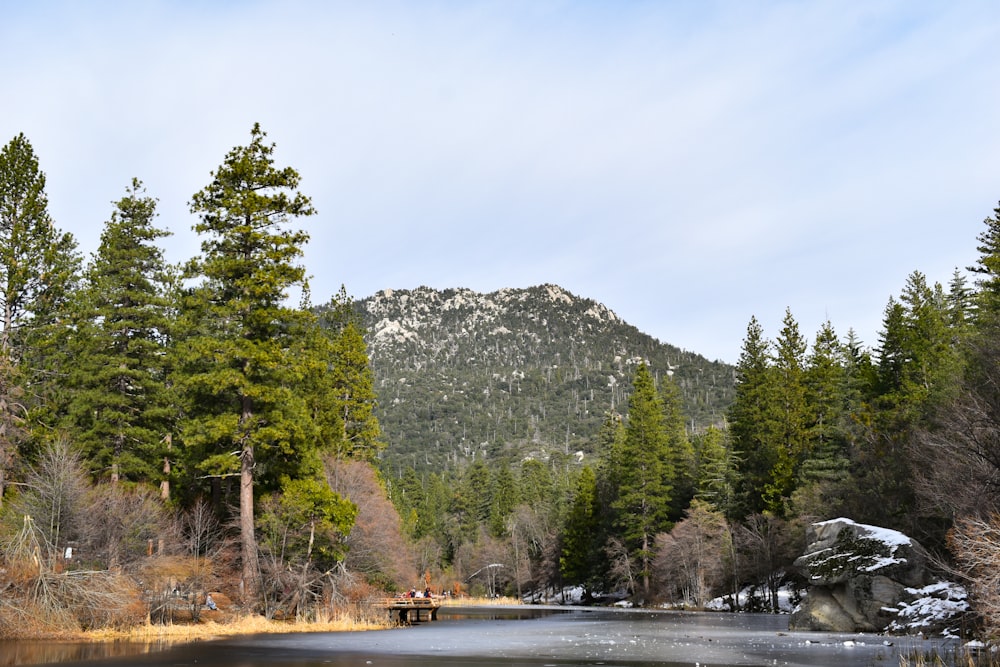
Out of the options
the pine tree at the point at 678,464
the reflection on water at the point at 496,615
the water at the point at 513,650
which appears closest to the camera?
the water at the point at 513,650

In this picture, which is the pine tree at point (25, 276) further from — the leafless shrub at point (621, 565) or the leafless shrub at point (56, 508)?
the leafless shrub at point (621, 565)

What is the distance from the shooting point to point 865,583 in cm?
3644

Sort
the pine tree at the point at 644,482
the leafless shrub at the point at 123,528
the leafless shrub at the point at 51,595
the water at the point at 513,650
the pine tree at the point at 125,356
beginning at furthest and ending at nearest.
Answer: the pine tree at the point at 644,482
the pine tree at the point at 125,356
the leafless shrub at the point at 123,528
the leafless shrub at the point at 51,595
the water at the point at 513,650

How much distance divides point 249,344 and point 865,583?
29.2 m

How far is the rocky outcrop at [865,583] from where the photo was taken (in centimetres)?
3431

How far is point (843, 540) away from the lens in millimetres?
38594

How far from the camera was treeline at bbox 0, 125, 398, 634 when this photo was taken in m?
33.3

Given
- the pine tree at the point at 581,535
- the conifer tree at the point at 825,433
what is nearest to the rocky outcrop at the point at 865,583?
the conifer tree at the point at 825,433

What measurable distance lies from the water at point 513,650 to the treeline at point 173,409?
637 centimetres

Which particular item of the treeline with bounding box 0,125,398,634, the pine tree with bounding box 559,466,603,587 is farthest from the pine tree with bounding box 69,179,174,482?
the pine tree with bounding box 559,466,603,587

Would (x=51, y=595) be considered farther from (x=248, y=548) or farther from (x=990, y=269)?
(x=990, y=269)

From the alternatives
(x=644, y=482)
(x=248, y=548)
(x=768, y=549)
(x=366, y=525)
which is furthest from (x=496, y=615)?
(x=248, y=548)

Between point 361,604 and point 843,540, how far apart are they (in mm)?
23248

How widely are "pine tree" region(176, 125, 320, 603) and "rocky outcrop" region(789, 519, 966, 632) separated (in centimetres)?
2421
